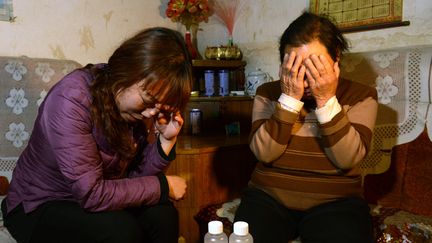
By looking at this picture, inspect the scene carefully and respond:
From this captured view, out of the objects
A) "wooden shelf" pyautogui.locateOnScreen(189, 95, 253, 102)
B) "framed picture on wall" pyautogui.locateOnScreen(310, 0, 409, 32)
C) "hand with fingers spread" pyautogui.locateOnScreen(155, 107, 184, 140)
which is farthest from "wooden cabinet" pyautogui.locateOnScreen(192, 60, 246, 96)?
"hand with fingers spread" pyautogui.locateOnScreen(155, 107, 184, 140)

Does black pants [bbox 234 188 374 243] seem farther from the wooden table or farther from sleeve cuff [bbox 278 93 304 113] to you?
the wooden table

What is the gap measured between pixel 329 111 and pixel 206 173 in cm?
70

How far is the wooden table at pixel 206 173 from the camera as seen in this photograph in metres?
1.61

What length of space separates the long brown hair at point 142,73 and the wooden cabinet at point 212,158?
632mm

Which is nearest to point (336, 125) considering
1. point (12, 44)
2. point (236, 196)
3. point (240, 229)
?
point (240, 229)

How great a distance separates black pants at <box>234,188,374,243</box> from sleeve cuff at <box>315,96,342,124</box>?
25 cm

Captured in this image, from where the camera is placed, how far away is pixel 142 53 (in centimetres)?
91

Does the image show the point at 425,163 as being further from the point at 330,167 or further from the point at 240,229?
the point at 240,229

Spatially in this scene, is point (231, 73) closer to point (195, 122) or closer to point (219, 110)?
point (219, 110)

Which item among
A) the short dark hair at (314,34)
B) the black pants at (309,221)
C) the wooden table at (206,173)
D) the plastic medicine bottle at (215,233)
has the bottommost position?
the wooden table at (206,173)

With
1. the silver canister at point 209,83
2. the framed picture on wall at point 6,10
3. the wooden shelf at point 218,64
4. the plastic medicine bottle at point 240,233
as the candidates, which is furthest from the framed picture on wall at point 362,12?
the framed picture on wall at point 6,10

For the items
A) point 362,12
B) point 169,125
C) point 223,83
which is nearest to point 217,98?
point 223,83

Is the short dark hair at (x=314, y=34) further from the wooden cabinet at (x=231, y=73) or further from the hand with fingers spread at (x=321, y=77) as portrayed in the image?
the wooden cabinet at (x=231, y=73)

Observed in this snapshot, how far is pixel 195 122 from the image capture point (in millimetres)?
2070
